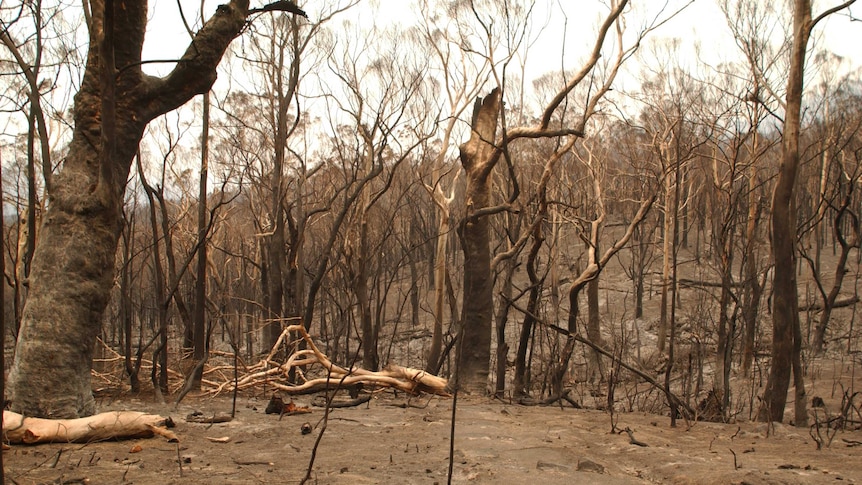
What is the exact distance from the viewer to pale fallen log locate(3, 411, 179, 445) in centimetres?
406

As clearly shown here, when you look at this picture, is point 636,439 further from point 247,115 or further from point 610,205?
point 610,205

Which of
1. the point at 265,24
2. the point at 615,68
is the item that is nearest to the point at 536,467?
the point at 615,68

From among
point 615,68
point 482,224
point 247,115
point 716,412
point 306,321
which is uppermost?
point 247,115

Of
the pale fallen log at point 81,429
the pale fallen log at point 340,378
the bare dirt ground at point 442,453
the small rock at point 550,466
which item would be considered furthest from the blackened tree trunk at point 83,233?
the small rock at point 550,466

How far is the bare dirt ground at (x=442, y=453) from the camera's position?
357 centimetres

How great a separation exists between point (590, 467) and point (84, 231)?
151 inches

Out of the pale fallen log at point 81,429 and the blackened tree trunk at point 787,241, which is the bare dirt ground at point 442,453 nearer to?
the pale fallen log at point 81,429

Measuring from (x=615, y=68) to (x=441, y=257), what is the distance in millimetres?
8056

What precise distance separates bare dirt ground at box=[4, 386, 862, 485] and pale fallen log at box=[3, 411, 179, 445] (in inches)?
2.6

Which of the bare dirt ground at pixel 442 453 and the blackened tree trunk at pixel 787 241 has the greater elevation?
the blackened tree trunk at pixel 787 241

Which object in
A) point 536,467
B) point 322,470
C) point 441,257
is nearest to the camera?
point 322,470

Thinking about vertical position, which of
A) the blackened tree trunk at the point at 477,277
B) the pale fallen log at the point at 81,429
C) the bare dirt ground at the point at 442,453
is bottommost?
the bare dirt ground at the point at 442,453

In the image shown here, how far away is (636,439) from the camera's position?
5.04 meters

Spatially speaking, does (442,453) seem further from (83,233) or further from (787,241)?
(787,241)
